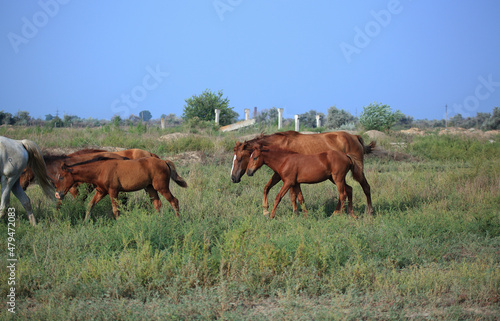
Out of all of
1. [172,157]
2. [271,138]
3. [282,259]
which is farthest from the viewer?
[172,157]

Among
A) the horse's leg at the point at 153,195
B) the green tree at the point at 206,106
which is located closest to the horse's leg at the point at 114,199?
the horse's leg at the point at 153,195

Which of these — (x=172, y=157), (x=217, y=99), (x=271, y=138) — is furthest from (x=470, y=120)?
(x=271, y=138)

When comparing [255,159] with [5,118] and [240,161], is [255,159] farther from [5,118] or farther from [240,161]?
[5,118]

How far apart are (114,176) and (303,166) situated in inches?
145

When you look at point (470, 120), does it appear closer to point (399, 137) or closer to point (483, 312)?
point (399, 137)

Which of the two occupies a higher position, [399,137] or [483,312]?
[399,137]

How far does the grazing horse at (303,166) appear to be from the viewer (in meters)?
9.02

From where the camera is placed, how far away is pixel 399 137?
2598 cm

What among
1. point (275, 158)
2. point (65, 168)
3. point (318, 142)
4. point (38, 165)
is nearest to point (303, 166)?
point (275, 158)

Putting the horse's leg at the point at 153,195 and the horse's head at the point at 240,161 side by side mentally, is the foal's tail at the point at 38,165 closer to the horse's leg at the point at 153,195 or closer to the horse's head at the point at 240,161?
the horse's leg at the point at 153,195

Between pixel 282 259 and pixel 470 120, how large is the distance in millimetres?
60318

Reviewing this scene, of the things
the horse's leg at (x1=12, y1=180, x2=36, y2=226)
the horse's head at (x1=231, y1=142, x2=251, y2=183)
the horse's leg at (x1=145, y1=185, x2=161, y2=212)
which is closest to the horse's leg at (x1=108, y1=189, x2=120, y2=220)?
the horse's leg at (x1=145, y1=185, x2=161, y2=212)

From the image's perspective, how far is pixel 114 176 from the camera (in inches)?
323

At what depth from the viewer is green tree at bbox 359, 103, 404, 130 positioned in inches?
1209
